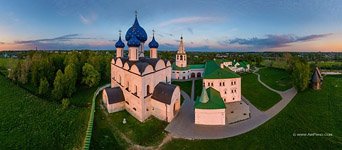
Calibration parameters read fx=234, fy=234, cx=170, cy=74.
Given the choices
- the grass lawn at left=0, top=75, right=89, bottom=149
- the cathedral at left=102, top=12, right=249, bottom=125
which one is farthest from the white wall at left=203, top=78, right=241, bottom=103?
the grass lawn at left=0, top=75, right=89, bottom=149

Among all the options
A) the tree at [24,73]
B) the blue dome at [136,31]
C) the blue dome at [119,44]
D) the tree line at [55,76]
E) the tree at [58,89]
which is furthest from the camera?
the tree at [24,73]

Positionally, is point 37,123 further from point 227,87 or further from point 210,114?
point 227,87

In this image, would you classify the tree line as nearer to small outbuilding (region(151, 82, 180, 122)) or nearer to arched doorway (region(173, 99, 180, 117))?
small outbuilding (region(151, 82, 180, 122))

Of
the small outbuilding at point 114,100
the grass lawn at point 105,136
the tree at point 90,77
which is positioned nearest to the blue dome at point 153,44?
the small outbuilding at point 114,100

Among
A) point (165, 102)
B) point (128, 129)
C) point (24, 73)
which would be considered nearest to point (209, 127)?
point (165, 102)

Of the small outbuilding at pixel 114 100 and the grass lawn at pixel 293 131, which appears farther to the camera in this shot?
the small outbuilding at pixel 114 100

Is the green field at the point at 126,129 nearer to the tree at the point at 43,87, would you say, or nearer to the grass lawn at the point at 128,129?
the grass lawn at the point at 128,129
